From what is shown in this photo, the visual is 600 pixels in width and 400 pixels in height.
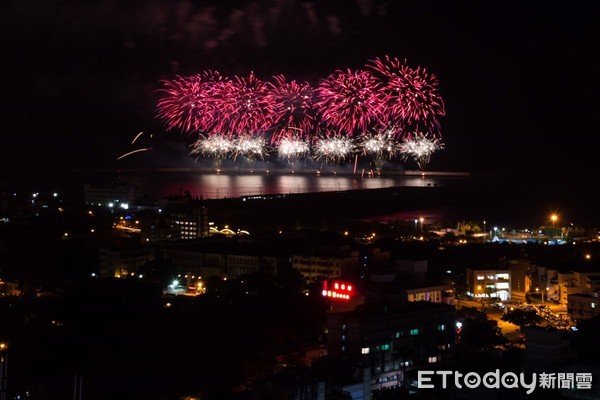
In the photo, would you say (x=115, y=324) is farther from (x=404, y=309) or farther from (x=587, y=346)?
(x=587, y=346)

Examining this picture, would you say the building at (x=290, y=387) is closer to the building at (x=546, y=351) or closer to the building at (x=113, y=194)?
the building at (x=546, y=351)

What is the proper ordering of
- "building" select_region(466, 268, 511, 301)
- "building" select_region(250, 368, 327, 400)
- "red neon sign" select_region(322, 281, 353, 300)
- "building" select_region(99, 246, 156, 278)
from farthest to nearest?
"building" select_region(99, 246, 156, 278)
"building" select_region(466, 268, 511, 301)
"red neon sign" select_region(322, 281, 353, 300)
"building" select_region(250, 368, 327, 400)

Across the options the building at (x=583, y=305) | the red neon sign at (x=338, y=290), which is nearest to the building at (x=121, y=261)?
the red neon sign at (x=338, y=290)

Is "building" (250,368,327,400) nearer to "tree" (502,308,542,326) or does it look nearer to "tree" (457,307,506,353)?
"tree" (457,307,506,353)

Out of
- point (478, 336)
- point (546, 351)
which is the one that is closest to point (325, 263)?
point (478, 336)

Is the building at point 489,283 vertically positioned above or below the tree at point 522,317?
above

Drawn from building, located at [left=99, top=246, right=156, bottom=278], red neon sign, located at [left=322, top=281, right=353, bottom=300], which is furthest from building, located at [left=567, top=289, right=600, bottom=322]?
building, located at [left=99, top=246, right=156, bottom=278]
